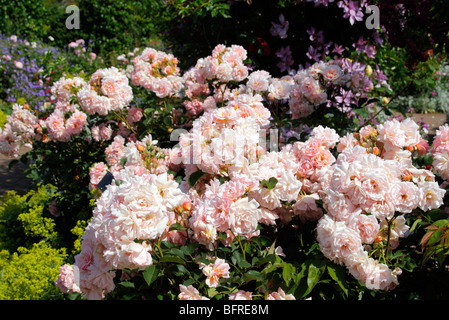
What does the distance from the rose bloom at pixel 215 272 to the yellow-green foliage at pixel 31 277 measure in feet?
3.84

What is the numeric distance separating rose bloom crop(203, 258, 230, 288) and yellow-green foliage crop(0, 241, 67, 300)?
3.84 feet

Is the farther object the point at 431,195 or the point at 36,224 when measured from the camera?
the point at 36,224

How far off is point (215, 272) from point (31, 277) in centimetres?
133

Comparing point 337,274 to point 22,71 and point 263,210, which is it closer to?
point 263,210

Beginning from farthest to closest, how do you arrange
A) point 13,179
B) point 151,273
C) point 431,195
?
1. point 13,179
2. point 431,195
3. point 151,273

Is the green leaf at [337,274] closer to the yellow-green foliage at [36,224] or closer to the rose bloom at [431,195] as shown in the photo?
the rose bloom at [431,195]

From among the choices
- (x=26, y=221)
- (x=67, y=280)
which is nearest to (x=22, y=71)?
(x=26, y=221)

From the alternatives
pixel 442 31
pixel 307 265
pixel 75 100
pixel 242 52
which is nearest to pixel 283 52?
pixel 242 52

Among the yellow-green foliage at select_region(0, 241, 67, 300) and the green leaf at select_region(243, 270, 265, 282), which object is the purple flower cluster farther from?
the green leaf at select_region(243, 270, 265, 282)

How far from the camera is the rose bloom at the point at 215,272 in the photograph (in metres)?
1.24

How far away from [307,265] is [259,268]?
0.63ft

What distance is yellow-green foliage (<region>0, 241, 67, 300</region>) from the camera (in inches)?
79.5

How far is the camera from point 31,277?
2.11 metres
